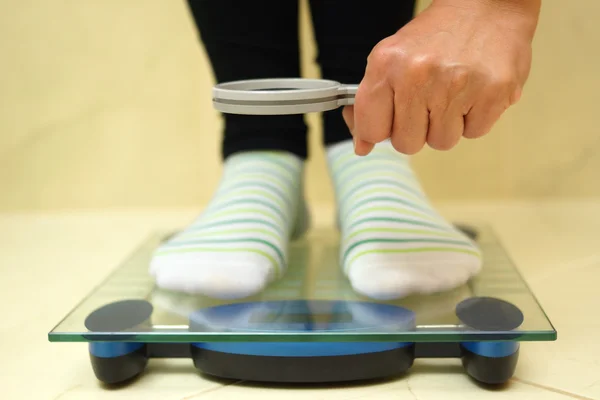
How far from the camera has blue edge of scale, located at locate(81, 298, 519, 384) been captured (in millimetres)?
439

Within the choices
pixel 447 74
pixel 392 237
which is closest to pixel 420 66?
pixel 447 74

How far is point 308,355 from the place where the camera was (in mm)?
445

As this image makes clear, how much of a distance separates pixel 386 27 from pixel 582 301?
0.32 meters

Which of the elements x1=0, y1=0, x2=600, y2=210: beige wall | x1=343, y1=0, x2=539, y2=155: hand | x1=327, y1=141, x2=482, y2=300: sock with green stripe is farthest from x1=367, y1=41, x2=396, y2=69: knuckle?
x1=0, y1=0, x2=600, y2=210: beige wall

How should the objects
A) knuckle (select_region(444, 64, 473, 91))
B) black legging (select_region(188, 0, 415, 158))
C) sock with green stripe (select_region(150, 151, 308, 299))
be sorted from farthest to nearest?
black legging (select_region(188, 0, 415, 158)) < sock with green stripe (select_region(150, 151, 308, 299)) < knuckle (select_region(444, 64, 473, 91))

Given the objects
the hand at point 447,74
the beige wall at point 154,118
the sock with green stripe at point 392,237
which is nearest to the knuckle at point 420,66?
the hand at point 447,74

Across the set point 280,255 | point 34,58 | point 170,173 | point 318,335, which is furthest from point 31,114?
point 318,335

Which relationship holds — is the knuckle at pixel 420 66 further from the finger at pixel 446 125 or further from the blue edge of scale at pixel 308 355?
the blue edge of scale at pixel 308 355

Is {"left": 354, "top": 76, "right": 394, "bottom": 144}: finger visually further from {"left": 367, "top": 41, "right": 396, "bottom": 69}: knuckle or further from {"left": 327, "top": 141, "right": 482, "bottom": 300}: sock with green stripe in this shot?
{"left": 327, "top": 141, "right": 482, "bottom": 300}: sock with green stripe

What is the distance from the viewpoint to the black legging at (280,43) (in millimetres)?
635

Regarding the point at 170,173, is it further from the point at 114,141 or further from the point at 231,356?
the point at 231,356

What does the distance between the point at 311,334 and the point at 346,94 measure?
17 cm

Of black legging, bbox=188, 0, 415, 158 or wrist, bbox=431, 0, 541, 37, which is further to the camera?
black legging, bbox=188, 0, 415, 158

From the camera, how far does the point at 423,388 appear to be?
450mm
